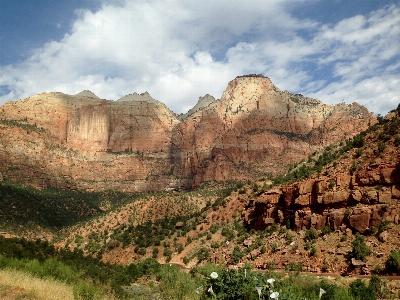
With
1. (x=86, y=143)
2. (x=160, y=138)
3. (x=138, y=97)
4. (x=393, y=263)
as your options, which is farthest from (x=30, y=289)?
(x=138, y=97)

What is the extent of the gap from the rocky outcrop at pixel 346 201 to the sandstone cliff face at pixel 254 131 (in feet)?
245

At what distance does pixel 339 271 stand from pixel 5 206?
210 feet

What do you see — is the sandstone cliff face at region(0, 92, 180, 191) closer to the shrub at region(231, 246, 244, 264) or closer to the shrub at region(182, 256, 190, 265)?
the shrub at region(182, 256, 190, 265)

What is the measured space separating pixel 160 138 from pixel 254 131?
155 feet

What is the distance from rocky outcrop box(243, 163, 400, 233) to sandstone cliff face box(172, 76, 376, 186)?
74.6m

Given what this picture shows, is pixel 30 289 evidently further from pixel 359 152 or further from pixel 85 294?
pixel 359 152

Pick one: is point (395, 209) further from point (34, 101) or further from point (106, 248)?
point (34, 101)

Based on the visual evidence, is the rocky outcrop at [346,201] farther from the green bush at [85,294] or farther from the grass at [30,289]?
the grass at [30,289]

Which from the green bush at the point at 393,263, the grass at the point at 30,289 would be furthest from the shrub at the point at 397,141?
the grass at the point at 30,289

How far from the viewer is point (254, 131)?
12569cm

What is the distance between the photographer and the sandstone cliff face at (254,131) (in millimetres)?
113125

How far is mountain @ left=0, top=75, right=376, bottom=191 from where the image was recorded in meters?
112

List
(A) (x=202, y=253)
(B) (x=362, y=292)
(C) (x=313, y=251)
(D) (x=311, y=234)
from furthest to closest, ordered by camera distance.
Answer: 1. (A) (x=202, y=253)
2. (D) (x=311, y=234)
3. (C) (x=313, y=251)
4. (B) (x=362, y=292)

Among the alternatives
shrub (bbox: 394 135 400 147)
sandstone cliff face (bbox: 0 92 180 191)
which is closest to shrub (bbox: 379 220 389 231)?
shrub (bbox: 394 135 400 147)
